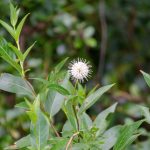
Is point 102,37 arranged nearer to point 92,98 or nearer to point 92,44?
point 92,44

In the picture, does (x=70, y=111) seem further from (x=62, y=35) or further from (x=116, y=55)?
(x=116, y=55)

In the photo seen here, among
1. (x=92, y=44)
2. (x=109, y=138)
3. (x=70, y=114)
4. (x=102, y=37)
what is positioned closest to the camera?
(x=70, y=114)

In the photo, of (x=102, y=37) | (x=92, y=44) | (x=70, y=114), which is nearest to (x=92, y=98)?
(x=70, y=114)

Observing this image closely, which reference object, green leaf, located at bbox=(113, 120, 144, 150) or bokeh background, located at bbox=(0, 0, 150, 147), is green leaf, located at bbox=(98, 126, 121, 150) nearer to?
green leaf, located at bbox=(113, 120, 144, 150)

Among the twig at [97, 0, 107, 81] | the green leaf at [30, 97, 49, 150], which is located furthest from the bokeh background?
the green leaf at [30, 97, 49, 150]

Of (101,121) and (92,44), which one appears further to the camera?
(92,44)
